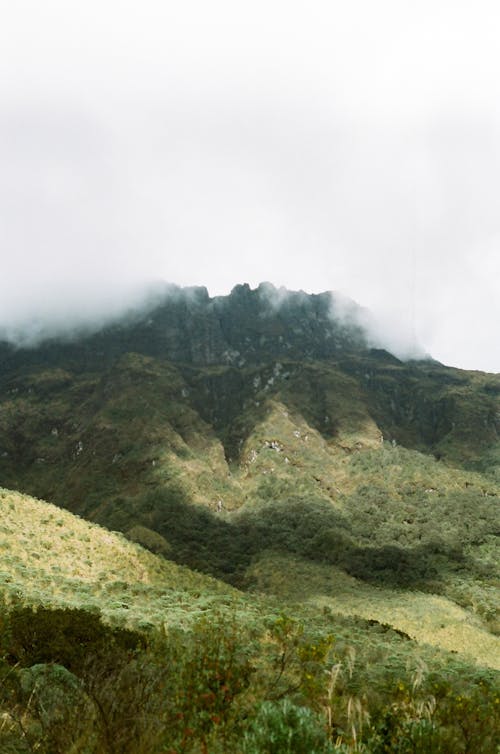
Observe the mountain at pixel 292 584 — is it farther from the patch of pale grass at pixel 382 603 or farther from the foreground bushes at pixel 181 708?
the patch of pale grass at pixel 382 603

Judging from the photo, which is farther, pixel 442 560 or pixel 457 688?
pixel 442 560

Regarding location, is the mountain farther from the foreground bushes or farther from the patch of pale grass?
the patch of pale grass

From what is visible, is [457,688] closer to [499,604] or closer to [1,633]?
[1,633]

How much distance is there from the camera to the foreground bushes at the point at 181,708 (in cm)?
709

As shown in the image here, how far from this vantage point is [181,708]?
962cm

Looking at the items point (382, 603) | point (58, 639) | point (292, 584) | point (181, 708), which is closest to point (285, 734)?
point (181, 708)

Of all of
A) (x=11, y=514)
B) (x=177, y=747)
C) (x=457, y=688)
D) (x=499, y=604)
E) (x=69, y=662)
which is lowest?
(x=499, y=604)

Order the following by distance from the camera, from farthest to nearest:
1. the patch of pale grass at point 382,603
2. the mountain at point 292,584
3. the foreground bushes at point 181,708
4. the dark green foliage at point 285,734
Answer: the patch of pale grass at point 382,603
the mountain at point 292,584
the foreground bushes at point 181,708
the dark green foliage at point 285,734

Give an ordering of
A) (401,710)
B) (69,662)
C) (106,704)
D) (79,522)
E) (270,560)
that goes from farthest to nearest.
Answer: (270,560)
(79,522)
(69,662)
(401,710)
(106,704)

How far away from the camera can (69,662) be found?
1184cm

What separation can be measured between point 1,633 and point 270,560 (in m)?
137

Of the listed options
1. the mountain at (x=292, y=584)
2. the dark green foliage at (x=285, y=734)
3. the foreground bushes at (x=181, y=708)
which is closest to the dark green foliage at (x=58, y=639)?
the foreground bushes at (x=181, y=708)

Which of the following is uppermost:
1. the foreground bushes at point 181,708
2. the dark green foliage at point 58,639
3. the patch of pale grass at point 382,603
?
the foreground bushes at point 181,708

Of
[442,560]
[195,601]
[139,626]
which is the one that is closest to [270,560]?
[442,560]
